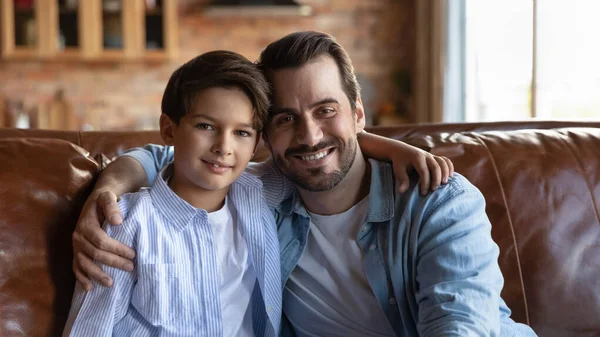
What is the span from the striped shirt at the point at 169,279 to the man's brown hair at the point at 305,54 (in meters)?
0.34

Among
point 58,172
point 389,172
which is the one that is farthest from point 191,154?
point 389,172

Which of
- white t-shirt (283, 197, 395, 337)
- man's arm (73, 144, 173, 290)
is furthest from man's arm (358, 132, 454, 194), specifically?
man's arm (73, 144, 173, 290)

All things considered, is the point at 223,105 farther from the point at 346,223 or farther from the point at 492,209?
the point at 492,209

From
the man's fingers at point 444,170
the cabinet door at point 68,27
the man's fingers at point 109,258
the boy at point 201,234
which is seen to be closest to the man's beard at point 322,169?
the boy at point 201,234

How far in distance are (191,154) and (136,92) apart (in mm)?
4069

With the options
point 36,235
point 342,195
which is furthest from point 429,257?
point 36,235

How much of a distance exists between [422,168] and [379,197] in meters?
0.12

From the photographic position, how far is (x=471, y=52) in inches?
183

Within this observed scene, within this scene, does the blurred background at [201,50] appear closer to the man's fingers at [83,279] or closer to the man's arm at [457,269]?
the man's arm at [457,269]

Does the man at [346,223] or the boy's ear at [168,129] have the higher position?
the boy's ear at [168,129]

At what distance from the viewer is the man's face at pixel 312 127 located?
1.62 meters

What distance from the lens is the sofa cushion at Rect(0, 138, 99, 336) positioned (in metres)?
1.50

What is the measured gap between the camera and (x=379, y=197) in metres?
1.62

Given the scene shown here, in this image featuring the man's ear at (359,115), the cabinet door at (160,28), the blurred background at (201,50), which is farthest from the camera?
the cabinet door at (160,28)
